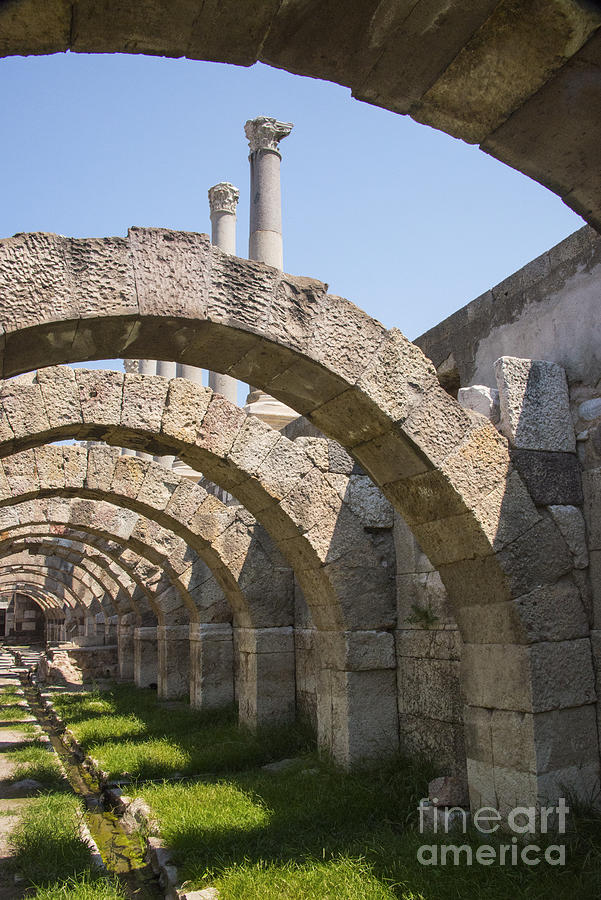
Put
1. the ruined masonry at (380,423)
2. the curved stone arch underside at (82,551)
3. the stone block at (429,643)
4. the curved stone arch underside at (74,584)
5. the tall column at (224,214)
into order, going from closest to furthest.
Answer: the ruined masonry at (380,423) < the stone block at (429,643) < the curved stone arch underside at (82,551) < the tall column at (224,214) < the curved stone arch underside at (74,584)

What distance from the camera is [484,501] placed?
13.7 feet

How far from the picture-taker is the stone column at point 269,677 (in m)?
7.90

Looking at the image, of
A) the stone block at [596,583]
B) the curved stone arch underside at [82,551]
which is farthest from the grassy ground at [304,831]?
the curved stone arch underside at [82,551]

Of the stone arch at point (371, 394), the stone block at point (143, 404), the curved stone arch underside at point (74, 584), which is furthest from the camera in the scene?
the curved stone arch underside at point (74, 584)

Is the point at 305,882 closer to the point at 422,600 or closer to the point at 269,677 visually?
the point at 422,600

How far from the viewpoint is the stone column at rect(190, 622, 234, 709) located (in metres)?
9.88

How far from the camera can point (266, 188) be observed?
1215 cm

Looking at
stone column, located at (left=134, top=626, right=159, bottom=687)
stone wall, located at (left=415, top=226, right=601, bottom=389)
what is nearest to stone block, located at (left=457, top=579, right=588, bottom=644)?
stone wall, located at (left=415, top=226, right=601, bottom=389)

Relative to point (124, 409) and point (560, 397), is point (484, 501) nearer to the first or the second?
point (560, 397)

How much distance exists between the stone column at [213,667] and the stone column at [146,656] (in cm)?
413

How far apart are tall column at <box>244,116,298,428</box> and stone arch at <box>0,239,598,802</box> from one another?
8246 millimetres

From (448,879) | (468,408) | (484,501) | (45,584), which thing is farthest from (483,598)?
(45,584)

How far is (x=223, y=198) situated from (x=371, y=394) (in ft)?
42.0

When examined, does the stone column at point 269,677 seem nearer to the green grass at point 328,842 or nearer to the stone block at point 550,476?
the green grass at point 328,842
